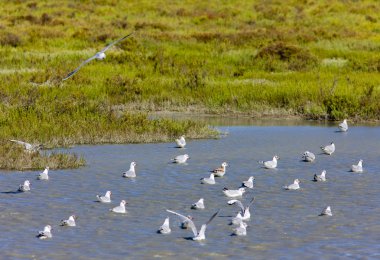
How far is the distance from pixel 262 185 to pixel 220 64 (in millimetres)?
18301

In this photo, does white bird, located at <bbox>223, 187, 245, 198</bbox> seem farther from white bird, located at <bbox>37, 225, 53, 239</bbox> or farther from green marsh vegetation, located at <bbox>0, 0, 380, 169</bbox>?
green marsh vegetation, located at <bbox>0, 0, 380, 169</bbox>

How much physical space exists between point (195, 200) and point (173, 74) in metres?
18.0

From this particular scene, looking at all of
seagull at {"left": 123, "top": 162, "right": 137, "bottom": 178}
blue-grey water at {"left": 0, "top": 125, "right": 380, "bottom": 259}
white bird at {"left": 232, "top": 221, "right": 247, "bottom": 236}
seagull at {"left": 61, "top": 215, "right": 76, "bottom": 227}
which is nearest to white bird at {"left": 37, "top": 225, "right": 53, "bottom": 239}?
blue-grey water at {"left": 0, "top": 125, "right": 380, "bottom": 259}

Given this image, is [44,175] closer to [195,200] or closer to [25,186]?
[25,186]

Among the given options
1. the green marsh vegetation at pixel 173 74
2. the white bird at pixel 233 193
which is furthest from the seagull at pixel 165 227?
the green marsh vegetation at pixel 173 74

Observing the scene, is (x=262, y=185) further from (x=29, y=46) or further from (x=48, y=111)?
(x=29, y=46)

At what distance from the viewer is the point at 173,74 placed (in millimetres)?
32875

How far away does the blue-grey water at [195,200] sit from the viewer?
38.7ft

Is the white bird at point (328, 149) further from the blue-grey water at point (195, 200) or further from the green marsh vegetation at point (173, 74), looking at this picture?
the green marsh vegetation at point (173, 74)

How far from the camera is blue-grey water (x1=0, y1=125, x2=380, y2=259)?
11.8 meters

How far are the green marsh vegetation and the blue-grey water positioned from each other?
1.50m

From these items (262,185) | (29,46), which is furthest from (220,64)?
(262,185)

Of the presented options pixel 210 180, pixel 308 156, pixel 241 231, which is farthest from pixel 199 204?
pixel 308 156

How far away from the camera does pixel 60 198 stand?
15148 millimetres
